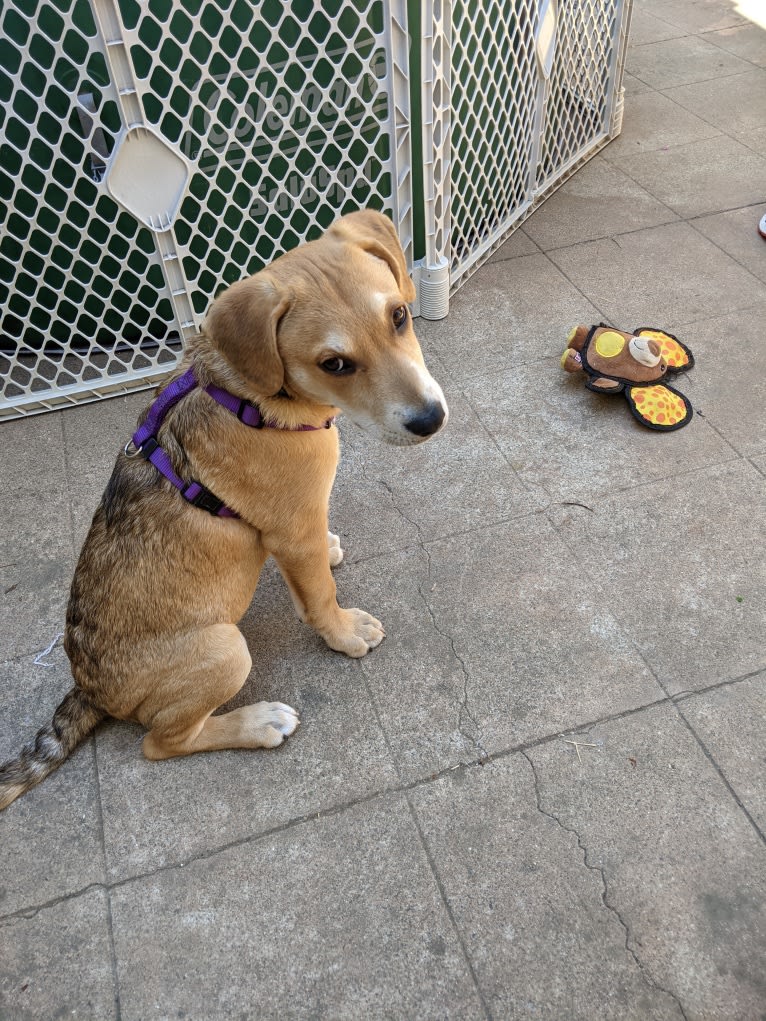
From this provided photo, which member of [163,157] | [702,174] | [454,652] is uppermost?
[163,157]

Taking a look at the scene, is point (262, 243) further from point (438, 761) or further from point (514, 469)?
point (438, 761)

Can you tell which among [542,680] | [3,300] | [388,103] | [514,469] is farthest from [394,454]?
[3,300]

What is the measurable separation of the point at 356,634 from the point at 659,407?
7.24 ft

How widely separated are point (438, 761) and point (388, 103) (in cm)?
362

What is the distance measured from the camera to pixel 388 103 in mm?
4176

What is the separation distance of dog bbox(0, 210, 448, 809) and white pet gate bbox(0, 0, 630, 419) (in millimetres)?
1896

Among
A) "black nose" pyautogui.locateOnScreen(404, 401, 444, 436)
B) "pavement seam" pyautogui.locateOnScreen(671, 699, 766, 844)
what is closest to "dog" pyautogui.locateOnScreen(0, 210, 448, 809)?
"black nose" pyautogui.locateOnScreen(404, 401, 444, 436)

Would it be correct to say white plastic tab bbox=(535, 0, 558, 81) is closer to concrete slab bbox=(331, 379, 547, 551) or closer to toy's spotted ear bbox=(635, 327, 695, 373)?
toy's spotted ear bbox=(635, 327, 695, 373)

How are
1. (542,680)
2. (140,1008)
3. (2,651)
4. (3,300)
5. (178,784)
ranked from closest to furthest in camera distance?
1. (140,1008)
2. (178,784)
3. (542,680)
4. (2,651)
5. (3,300)

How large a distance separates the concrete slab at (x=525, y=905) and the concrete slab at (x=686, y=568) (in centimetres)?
86

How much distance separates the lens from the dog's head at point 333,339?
223 centimetres

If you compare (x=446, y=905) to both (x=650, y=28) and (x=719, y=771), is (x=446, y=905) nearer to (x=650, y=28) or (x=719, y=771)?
(x=719, y=771)

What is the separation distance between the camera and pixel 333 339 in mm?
2221

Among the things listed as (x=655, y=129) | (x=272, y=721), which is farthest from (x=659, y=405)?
(x=655, y=129)
